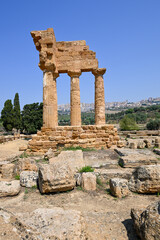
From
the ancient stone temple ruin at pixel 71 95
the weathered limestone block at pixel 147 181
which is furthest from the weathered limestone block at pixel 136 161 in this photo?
the ancient stone temple ruin at pixel 71 95

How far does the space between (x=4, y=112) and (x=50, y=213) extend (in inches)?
1393

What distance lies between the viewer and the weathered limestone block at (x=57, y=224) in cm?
193

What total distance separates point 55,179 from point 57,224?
1544 mm

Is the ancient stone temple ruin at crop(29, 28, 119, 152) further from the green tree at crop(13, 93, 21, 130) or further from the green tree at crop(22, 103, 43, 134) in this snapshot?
the green tree at crop(13, 93, 21, 130)

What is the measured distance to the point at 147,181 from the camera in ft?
11.9

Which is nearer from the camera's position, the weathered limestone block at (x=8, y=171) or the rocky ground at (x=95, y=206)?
the rocky ground at (x=95, y=206)

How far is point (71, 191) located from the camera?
3.83 metres

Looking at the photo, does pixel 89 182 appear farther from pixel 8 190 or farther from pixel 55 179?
pixel 8 190

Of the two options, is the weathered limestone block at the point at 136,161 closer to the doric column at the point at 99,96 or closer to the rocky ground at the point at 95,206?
the rocky ground at the point at 95,206

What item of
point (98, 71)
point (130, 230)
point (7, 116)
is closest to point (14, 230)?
point (130, 230)

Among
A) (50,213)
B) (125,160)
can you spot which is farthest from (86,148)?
(50,213)

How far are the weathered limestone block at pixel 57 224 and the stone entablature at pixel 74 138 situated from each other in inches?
261

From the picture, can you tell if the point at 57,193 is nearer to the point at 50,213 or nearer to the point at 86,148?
the point at 50,213

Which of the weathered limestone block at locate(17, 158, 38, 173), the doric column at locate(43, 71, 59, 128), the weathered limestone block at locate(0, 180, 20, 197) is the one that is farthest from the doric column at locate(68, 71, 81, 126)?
the weathered limestone block at locate(0, 180, 20, 197)
